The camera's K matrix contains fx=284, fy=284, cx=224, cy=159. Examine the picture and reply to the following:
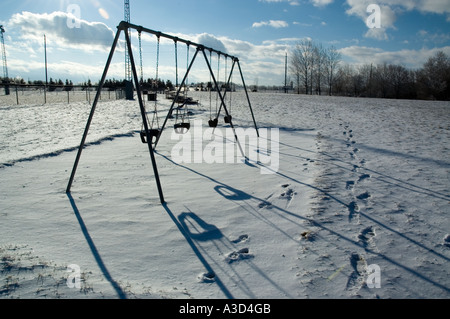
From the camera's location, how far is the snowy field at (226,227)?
2285 mm

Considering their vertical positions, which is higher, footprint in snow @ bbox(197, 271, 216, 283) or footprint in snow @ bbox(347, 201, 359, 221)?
footprint in snow @ bbox(347, 201, 359, 221)

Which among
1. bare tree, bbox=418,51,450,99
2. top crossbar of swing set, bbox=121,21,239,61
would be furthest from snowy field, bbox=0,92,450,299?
bare tree, bbox=418,51,450,99

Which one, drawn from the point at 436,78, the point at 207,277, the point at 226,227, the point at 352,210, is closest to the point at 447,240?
the point at 352,210

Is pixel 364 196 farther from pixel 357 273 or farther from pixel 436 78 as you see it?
pixel 436 78

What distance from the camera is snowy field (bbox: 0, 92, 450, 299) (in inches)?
90.0

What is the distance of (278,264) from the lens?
8.38 ft

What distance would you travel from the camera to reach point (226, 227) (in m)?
3.26

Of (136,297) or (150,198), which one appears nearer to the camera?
(136,297)

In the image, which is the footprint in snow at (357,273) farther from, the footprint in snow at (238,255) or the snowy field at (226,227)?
the footprint in snow at (238,255)

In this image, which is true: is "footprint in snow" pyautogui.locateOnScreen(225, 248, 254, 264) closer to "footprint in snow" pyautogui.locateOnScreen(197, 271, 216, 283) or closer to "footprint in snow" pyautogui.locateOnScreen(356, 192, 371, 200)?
"footprint in snow" pyautogui.locateOnScreen(197, 271, 216, 283)

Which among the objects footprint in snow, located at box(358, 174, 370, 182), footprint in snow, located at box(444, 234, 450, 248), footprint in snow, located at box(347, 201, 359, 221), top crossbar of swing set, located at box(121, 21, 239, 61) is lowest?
footprint in snow, located at box(444, 234, 450, 248)
